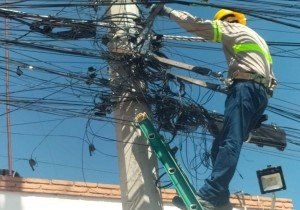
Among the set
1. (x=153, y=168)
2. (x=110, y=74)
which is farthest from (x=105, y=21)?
(x=153, y=168)

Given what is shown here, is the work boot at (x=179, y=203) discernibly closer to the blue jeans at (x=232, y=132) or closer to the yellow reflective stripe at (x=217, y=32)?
the blue jeans at (x=232, y=132)

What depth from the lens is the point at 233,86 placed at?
5.07 metres

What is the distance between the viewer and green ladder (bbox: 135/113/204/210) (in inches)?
178

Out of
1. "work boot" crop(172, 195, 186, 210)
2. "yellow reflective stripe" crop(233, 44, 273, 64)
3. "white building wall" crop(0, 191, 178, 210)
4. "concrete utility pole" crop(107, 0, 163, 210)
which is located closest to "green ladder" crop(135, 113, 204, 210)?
"work boot" crop(172, 195, 186, 210)

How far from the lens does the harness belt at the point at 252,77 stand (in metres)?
A: 5.04

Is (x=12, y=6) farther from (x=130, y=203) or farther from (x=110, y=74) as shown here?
(x=130, y=203)

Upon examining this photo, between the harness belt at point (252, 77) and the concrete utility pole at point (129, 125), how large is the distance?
91 centimetres

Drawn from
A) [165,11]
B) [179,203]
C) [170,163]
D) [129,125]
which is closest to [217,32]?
[165,11]

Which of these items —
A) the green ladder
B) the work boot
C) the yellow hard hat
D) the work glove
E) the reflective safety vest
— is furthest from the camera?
the yellow hard hat

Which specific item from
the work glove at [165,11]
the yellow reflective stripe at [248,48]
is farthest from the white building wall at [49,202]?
the yellow reflective stripe at [248,48]

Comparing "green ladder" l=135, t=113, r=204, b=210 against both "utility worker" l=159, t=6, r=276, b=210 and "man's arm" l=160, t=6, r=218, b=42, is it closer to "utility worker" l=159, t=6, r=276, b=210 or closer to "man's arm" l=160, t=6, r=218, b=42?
"utility worker" l=159, t=6, r=276, b=210

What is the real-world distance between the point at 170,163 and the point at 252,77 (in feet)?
3.31

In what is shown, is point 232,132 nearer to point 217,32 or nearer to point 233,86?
point 233,86

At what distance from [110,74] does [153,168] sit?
1.21 metres
